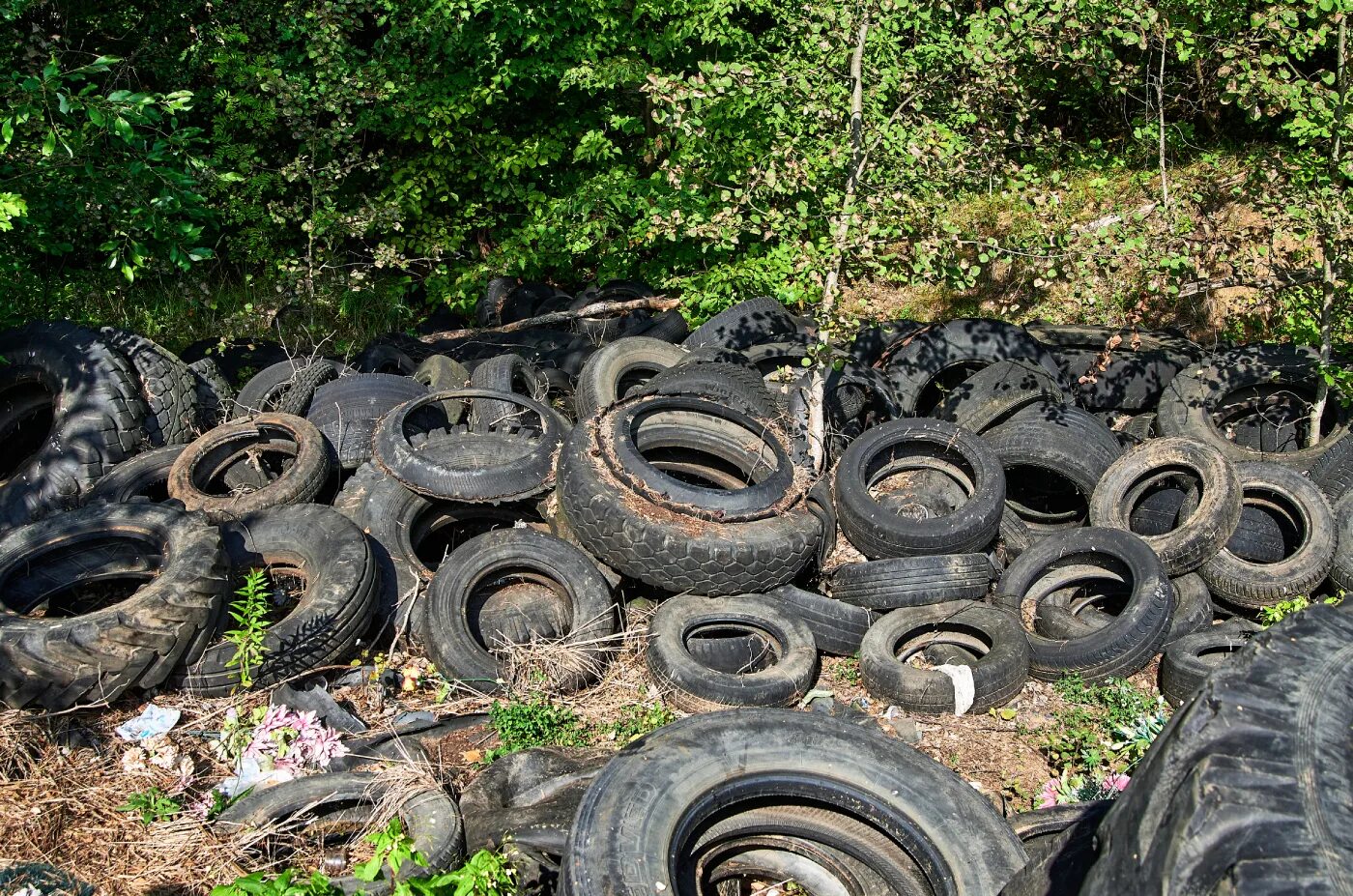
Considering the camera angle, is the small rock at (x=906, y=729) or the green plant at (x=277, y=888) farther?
the small rock at (x=906, y=729)

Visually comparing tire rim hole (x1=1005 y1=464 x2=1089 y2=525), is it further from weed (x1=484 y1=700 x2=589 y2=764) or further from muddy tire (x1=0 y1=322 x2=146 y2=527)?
muddy tire (x1=0 y1=322 x2=146 y2=527)

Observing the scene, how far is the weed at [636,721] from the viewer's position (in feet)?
17.5

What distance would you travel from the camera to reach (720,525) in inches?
242

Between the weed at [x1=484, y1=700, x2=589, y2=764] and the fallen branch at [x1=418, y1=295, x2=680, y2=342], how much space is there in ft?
18.3

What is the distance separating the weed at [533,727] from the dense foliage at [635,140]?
3413 millimetres

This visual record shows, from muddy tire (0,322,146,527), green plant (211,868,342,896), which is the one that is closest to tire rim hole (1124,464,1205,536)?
green plant (211,868,342,896)

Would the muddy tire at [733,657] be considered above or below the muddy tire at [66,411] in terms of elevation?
below

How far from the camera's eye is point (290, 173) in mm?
11008

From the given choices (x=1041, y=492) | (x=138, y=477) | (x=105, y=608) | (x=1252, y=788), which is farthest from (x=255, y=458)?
(x=1252, y=788)

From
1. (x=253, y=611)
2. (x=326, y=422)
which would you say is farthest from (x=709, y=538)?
(x=326, y=422)

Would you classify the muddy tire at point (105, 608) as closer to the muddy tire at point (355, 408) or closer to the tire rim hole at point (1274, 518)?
the muddy tire at point (355, 408)

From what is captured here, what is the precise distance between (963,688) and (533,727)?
2332mm

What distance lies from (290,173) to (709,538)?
7.50m

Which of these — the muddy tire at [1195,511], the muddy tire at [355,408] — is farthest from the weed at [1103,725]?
the muddy tire at [355,408]
